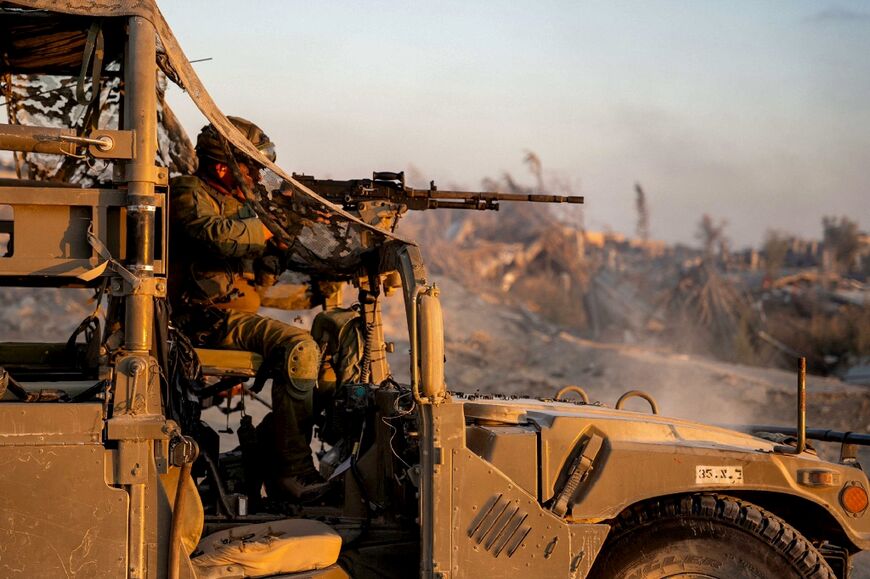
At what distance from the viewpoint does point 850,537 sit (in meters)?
4.75

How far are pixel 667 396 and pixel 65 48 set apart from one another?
1235cm

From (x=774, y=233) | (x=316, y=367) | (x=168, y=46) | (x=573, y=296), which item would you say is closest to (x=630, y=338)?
(x=573, y=296)

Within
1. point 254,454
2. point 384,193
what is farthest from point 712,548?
point 384,193

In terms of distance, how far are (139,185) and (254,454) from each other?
2.17 m

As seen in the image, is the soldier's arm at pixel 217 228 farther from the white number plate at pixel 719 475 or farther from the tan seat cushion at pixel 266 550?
the white number plate at pixel 719 475

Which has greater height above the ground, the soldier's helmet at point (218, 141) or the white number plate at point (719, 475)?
the soldier's helmet at point (218, 141)

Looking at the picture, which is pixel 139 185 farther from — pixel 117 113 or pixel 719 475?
pixel 719 475

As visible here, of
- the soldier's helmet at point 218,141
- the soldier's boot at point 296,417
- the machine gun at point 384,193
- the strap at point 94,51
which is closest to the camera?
the strap at point 94,51

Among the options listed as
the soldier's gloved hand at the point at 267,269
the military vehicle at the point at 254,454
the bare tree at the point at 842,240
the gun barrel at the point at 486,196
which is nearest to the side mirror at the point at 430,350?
the military vehicle at the point at 254,454

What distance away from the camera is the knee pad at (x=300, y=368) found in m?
5.50

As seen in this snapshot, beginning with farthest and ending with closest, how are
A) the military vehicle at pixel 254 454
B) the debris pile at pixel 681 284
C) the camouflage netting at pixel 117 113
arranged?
the debris pile at pixel 681 284 < the camouflage netting at pixel 117 113 < the military vehicle at pixel 254 454

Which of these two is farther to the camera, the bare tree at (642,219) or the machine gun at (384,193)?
the bare tree at (642,219)

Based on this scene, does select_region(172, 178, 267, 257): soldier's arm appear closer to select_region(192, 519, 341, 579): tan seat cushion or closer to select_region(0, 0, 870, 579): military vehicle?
select_region(0, 0, 870, 579): military vehicle

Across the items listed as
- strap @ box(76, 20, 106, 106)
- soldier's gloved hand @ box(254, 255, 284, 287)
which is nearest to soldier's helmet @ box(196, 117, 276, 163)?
soldier's gloved hand @ box(254, 255, 284, 287)
